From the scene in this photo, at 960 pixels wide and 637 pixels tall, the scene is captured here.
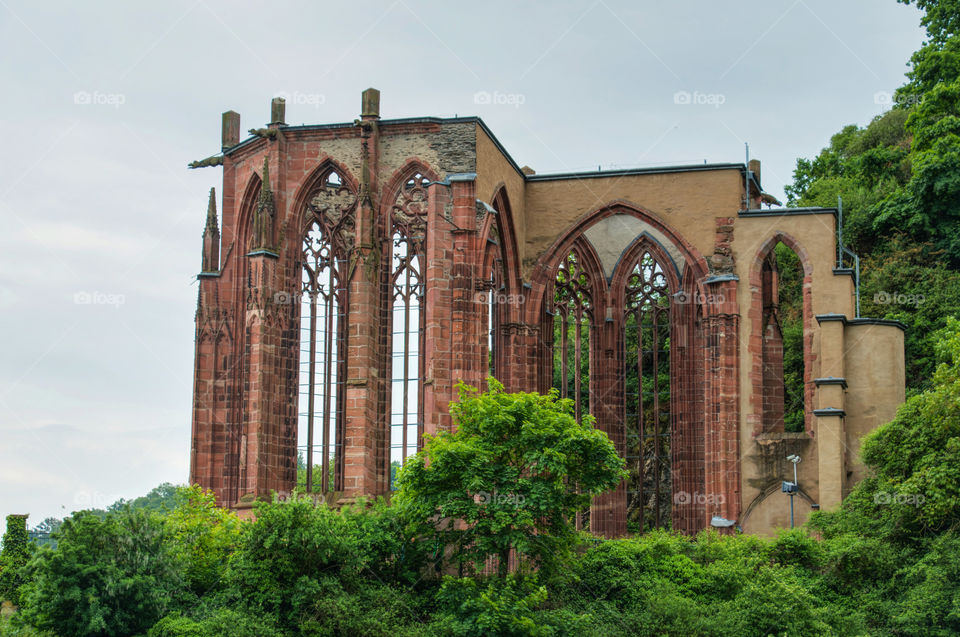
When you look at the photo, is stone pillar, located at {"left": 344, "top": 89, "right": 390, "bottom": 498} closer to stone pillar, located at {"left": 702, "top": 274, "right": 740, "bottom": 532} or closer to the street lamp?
stone pillar, located at {"left": 702, "top": 274, "right": 740, "bottom": 532}

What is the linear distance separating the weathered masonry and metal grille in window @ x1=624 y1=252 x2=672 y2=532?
0.69 metres

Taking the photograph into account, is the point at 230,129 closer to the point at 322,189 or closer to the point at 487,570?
the point at 322,189

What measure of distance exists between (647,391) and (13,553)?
22025 millimetres

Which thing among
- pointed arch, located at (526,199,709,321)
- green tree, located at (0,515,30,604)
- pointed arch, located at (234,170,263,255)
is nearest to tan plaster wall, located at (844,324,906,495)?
pointed arch, located at (526,199,709,321)

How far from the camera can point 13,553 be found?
35.8m

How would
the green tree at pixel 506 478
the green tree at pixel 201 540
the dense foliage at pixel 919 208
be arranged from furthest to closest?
the dense foliage at pixel 919 208, the green tree at pixel 201 540, the green tree at pixel 506 478

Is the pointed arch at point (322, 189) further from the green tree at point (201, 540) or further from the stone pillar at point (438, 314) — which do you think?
the green tree at point (201, 540)

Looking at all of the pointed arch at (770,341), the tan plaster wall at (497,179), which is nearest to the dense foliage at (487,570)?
the pointed arch at (770,341)

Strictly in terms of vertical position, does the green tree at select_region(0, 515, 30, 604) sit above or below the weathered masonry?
below

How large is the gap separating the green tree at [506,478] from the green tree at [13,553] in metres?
13.2

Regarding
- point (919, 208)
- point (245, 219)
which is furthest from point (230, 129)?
point (919, 208)

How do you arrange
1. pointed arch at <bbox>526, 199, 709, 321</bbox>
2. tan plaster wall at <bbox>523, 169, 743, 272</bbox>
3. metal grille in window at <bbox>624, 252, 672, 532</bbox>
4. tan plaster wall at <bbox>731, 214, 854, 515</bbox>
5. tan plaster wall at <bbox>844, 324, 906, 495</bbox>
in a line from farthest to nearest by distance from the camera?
metal grille in window at <bbox>624, 252, 672, 532</bbox> → pointed arch at <bbox>526, 199, 709, 321</bbox> → tan plaster wall at <bbox>523, 169, 743, 272</bbox> → tan plaster wall at <bbox>731, 214, 854, 515</bbox> → tan plaster wall at <bbox>844, 324, 906, 495</bbox>

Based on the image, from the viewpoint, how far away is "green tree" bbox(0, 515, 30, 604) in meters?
34.9

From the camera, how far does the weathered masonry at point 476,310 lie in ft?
107
